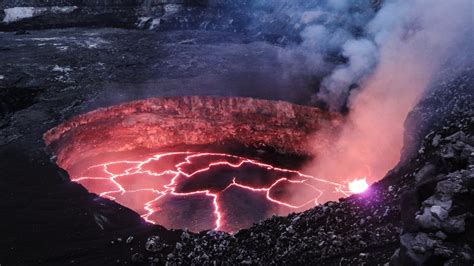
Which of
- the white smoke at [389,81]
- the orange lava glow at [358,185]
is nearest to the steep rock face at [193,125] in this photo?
the white smoke at [389,81]

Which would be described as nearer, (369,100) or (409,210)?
(409,210)

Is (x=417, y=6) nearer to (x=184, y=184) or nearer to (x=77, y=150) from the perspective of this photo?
(x=184, y=184)

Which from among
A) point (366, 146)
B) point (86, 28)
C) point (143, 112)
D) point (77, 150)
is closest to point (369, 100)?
point (366, 146)

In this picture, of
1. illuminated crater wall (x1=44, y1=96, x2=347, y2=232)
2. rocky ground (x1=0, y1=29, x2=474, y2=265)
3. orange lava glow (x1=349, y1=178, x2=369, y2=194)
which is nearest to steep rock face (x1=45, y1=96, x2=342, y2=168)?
illuminated crater wall (x1=44, y1=96, x2=347, y2=232)

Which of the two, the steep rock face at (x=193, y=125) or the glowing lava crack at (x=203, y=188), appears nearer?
the glowing lava crack at (x=203, y=188)

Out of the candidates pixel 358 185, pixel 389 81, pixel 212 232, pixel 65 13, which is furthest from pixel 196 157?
pixel 65 13

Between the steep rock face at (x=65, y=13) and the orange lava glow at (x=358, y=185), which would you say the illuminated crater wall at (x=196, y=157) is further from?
the steep rock face at (x=65, y=13)
